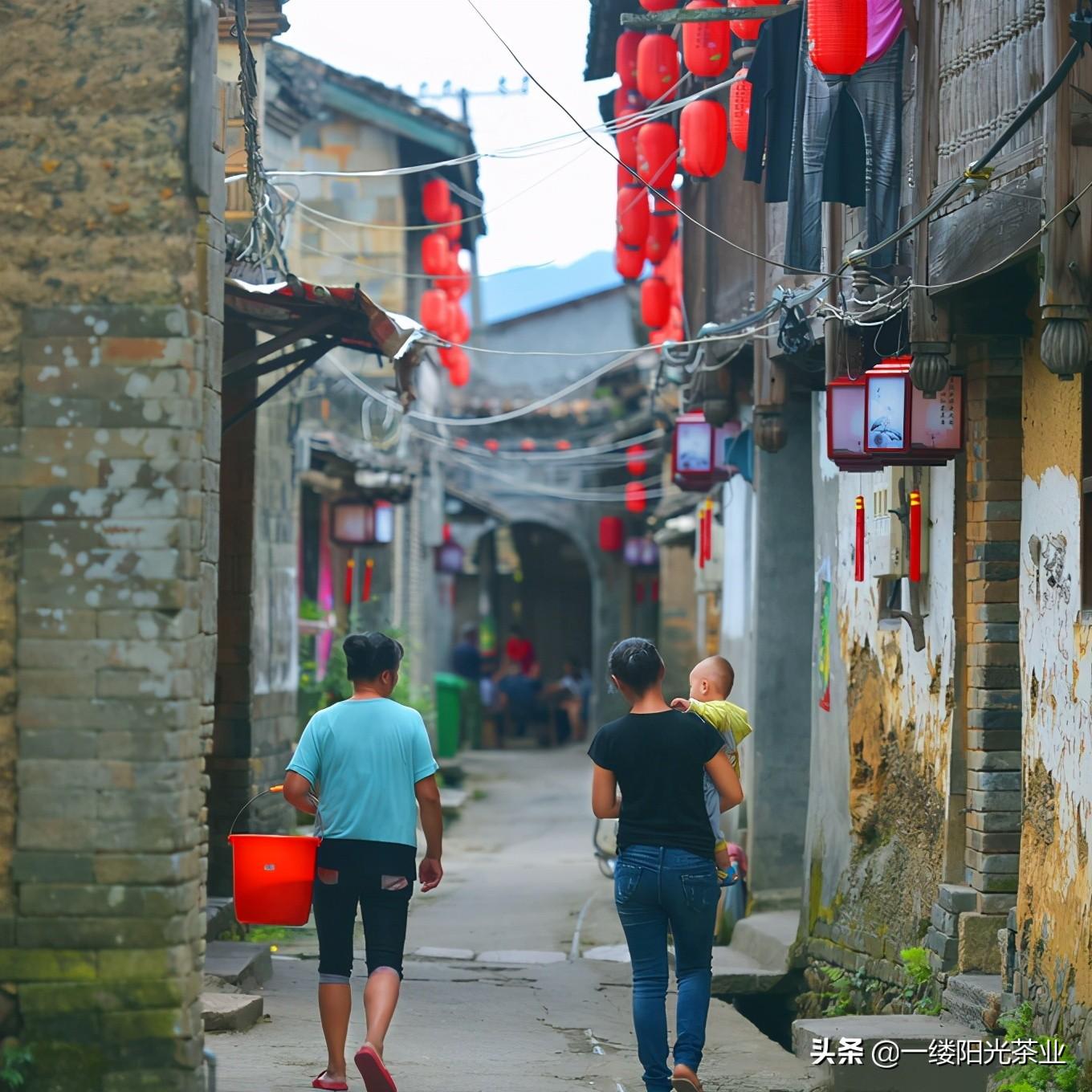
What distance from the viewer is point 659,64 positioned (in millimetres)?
12953

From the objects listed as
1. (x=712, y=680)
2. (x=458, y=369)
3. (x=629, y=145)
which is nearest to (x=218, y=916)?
(x=712, y=680)

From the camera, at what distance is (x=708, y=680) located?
732 centimetres

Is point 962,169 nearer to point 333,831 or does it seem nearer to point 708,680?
point 708,680

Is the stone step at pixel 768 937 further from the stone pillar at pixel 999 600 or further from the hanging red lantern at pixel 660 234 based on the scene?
the hanging red lantern at pixel 660 234

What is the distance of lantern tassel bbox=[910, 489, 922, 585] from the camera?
29.0 ft

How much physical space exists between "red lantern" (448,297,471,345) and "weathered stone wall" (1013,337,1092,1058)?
501 inches

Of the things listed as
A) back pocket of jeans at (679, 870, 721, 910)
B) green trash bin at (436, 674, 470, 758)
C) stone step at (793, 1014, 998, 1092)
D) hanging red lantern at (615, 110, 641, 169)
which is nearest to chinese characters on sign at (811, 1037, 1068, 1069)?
stone step at (793, 1014, 998, 1092)

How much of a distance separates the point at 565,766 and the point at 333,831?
2198cm

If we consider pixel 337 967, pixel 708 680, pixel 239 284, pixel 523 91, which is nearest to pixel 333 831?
pixel 337 967

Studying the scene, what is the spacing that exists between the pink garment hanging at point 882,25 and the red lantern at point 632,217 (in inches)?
260

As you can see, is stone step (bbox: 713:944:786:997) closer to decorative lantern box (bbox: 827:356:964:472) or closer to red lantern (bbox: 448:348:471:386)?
decorative lantern box (bbox: 827:356:964:472)

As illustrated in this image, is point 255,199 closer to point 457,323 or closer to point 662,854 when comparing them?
point 662,854

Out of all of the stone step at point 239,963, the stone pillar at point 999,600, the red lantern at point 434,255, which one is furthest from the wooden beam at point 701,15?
the red lantern at point 434,255

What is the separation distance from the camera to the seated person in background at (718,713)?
6711 mm
